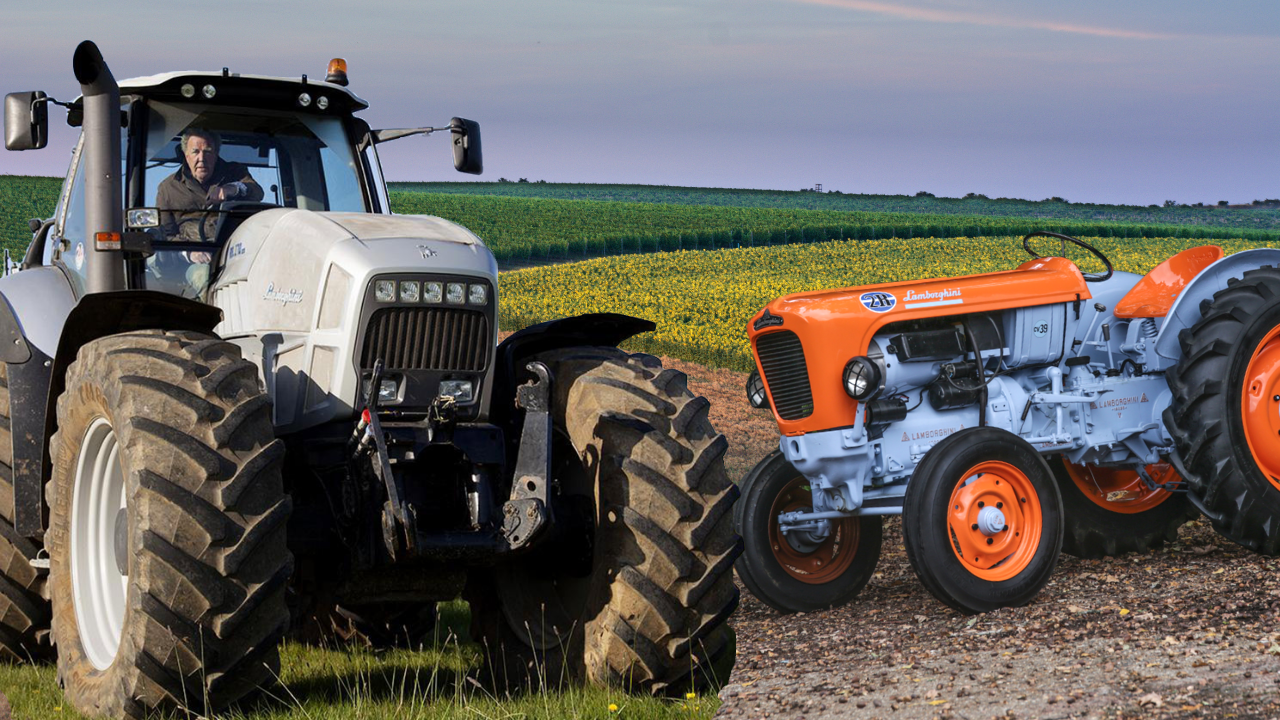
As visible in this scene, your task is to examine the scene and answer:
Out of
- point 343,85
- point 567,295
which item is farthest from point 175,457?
point 567,295

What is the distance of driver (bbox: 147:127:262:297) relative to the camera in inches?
249

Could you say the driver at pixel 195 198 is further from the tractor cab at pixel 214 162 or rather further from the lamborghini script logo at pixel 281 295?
the lamborghini script logo at pixel 281 295

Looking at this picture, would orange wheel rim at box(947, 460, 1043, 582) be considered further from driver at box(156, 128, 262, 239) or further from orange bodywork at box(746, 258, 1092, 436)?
driver at box(156, 128, 262, 239)

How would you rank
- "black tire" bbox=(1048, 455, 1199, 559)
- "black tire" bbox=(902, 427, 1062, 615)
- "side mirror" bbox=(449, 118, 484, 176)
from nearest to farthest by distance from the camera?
"side mirror" bbox=(449, 118, 484, 176), "black tire" bbox=(902, 427, 1062, 615), "black tire" bbox=(1048, 455, 1199, 559)

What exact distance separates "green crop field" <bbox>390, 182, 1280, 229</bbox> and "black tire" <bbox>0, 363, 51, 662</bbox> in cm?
7468

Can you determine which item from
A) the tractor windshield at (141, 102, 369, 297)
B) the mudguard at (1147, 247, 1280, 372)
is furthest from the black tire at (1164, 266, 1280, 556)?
the tractor windshield at (141, 102, 369, 297)

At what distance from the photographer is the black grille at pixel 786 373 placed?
7.87 metres

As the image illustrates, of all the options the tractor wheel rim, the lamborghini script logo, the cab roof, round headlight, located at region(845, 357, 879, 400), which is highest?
the cab roof

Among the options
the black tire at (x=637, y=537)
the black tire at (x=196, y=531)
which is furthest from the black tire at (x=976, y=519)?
the black tire at (x=196, y=531)

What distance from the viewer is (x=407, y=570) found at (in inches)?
220

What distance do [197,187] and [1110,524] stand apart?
5.82 metres

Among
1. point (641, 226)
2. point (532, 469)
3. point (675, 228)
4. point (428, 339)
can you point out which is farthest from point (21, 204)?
point (532, 469)

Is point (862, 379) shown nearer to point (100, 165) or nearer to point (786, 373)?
point (786, 373)

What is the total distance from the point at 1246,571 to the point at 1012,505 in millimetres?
Result: 1462
